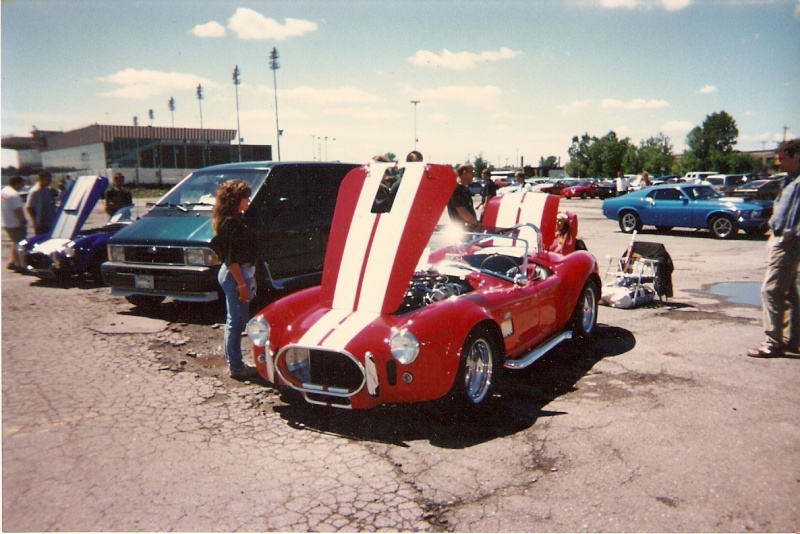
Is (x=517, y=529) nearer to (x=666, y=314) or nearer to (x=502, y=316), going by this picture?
(x=502, y=316)

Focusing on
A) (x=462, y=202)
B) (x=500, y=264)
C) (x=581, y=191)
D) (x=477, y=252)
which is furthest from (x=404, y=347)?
(x=581, y=191)

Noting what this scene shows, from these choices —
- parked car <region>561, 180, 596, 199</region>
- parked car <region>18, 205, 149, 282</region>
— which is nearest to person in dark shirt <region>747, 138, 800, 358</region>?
parked car <region>18, 205, 149, 282</region>

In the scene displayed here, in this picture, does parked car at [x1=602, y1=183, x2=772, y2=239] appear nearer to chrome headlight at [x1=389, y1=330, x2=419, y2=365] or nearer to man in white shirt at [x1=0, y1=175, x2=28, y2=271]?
chrome headlight at [x1=389, y1=330, x2=419, y2=365]

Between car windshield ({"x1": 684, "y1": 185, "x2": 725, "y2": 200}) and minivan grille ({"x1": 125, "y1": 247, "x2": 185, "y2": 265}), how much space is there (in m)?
14.5

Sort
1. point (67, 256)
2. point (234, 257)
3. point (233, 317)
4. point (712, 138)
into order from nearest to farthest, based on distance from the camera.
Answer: point (234, 257) → point (233, 317) → point (67, 256) → point (712, 138)

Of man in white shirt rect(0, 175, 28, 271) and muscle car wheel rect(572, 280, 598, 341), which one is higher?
man in white shirt rect(0, 175, 28, 271)

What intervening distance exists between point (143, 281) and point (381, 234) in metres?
3.68

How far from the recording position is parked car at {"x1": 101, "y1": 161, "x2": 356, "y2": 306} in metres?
6.48

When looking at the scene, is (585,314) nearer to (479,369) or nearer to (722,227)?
(479,369)

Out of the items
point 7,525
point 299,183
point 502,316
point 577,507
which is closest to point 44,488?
point 7,525

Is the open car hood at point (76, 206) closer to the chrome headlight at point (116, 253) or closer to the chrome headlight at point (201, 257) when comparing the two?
the chrome headlight at point (116, 253)

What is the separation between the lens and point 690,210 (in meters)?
15.8

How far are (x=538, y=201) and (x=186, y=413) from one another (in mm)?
4803

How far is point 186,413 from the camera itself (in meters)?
4.12
